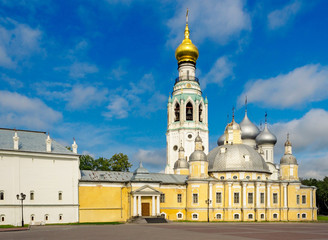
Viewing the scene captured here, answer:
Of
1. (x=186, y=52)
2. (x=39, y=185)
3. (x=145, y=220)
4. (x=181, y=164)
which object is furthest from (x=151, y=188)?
(x=186, y=52)

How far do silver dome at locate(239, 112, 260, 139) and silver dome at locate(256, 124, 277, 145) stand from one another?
1.00 meters

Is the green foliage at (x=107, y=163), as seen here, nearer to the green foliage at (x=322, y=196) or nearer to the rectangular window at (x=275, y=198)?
the rectangular window at (x=275, y=198)

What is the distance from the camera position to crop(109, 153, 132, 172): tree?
2839 inches

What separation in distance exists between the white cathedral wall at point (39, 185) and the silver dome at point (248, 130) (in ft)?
134

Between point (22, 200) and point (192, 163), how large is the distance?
2501 cm

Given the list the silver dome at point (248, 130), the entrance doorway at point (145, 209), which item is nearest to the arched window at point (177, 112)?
the silver dome at point (248, 130)

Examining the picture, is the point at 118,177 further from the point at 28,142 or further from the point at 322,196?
the point at 322,196

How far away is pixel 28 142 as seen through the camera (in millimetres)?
48156

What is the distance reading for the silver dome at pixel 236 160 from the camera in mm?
59344

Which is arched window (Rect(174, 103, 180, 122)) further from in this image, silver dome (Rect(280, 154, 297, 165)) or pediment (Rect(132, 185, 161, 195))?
pediment (Rect(132, 185, 161, 195))

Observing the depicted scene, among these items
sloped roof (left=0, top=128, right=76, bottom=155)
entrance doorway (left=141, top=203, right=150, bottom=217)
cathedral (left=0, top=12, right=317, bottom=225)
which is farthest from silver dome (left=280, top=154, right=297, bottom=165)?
sloped roof (left=0, top=128, right=76, bottom=155)

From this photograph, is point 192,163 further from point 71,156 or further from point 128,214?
point 71,156

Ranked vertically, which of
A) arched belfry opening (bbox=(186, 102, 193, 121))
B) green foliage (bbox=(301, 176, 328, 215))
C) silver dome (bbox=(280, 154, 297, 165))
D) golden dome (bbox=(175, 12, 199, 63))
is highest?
golden dome (bbox=(175, 12, 199, 63))

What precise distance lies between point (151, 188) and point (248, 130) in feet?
112
